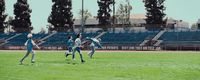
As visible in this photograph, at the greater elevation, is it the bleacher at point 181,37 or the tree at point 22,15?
the tree at point 22,15

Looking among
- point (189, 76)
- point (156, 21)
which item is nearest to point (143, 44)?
point (156, 21)

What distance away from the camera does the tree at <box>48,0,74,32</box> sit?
10681cm

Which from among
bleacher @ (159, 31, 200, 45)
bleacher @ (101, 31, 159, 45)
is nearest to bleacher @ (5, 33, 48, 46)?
bleacher @ (101, 31, 159, 45)

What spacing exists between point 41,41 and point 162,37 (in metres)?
25.8

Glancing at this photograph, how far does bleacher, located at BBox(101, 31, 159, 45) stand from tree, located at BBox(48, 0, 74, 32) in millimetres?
21050

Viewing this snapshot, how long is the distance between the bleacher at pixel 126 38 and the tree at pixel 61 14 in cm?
2105

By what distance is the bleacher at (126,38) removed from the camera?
82.1m

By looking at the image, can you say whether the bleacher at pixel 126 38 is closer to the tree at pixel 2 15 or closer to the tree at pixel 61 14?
the tree at pixel 61 14

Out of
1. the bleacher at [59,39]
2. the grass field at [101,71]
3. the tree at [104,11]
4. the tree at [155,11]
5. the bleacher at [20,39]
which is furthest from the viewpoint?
the tree at [104,11]

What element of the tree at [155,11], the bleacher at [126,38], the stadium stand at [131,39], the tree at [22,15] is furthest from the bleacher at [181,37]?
the tree at [22,15]

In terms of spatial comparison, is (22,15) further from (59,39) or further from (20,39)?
(59,39)

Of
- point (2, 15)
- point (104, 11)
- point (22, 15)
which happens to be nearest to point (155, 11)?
point (104, 11)

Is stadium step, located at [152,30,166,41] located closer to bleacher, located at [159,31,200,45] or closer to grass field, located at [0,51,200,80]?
bleacher, located at [159,31,200,45]

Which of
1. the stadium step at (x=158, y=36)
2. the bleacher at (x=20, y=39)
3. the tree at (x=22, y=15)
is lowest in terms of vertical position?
the bleacher at (x=20, y=39)
